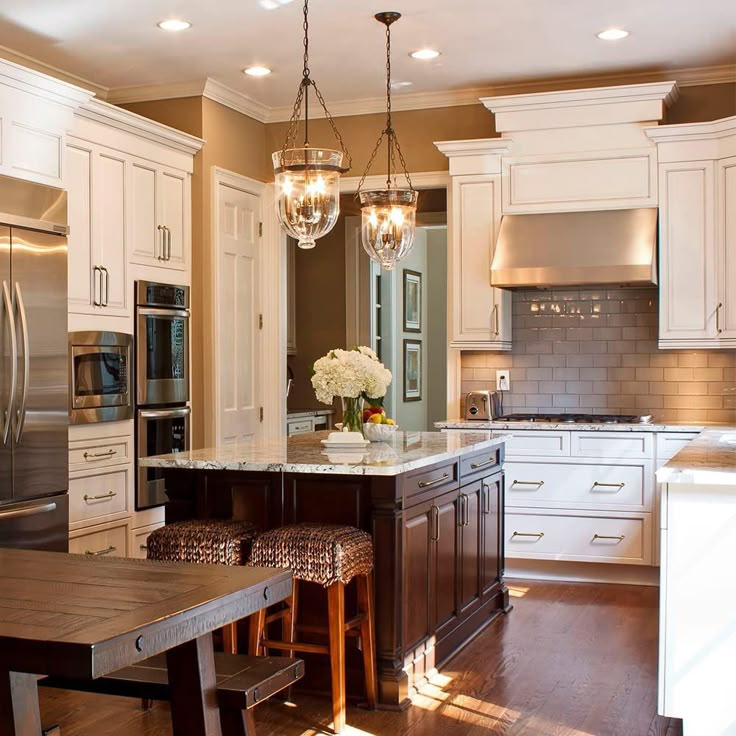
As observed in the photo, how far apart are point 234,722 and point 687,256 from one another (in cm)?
404

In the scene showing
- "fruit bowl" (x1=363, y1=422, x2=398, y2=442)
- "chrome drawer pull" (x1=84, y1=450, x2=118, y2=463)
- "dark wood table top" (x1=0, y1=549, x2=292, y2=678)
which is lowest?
"dark wood table top" (x1=0, y1=549, x2=292, y2=678)

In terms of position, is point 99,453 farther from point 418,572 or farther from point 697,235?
point 697,235

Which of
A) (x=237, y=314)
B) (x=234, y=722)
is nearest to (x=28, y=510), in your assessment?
(x=234, y=722)

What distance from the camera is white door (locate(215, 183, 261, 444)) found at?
6121 mm

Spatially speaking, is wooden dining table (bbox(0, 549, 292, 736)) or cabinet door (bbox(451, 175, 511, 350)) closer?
wooden dining table (bbox(0, 549, 292, 736))

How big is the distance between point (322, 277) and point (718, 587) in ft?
18.0

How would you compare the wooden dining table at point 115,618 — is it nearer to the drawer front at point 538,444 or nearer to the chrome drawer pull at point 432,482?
the chrome drawer pull at point 432,482

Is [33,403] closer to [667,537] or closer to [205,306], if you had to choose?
[205,306]

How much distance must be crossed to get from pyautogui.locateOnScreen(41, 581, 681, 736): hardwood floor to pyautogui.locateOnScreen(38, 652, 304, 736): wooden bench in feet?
2.56

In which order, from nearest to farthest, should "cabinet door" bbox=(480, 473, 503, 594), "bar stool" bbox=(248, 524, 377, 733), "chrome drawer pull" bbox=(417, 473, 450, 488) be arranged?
"bar stool" bbox=(248, 524, 377, 733) → "chrome drawer pull" bbox=(417, 473, 450, 488) → "cabinet door" bbox=(480, 473, 503, 594)

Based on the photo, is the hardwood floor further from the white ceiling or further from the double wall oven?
the white ceiling

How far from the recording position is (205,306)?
6.04 m

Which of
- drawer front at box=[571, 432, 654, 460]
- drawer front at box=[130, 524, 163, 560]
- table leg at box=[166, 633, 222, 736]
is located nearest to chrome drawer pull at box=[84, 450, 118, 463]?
drawer front at box=[130, 524, 163, 560]

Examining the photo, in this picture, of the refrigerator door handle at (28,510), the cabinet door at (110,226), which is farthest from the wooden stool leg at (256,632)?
the cabinet door at (110,226)
